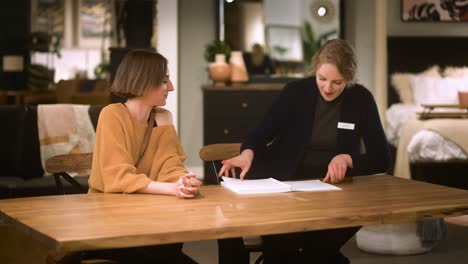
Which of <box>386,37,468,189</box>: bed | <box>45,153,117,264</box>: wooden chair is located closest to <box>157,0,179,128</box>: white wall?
<box>386,37,468,189</box>: bed

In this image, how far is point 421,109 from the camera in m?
Result: 7.34

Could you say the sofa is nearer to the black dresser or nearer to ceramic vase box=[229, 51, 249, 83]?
the black dresser

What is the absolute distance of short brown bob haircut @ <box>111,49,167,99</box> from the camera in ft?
8.87

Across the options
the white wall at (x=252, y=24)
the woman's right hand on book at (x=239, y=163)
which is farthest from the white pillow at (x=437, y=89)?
the woman's right hand on book at (x=239, y=163)

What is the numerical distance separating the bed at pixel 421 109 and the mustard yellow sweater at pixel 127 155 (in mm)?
4153

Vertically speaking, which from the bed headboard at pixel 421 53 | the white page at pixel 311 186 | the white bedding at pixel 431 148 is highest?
the bed headboard at pixel 421 53

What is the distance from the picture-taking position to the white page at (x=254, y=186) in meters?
2.55

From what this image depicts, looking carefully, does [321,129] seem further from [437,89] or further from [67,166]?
[437,89]

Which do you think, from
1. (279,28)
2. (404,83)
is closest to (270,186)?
(279,28)

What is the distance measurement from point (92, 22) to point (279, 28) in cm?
968

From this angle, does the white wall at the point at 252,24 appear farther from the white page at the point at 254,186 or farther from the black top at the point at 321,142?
the white page at the point at 254,186

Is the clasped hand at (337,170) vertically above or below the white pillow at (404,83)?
below

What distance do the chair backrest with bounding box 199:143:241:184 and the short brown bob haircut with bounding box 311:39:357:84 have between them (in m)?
0.54

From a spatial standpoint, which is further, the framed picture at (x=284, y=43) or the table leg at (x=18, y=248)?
the framed picture at (x=284, y=43)
